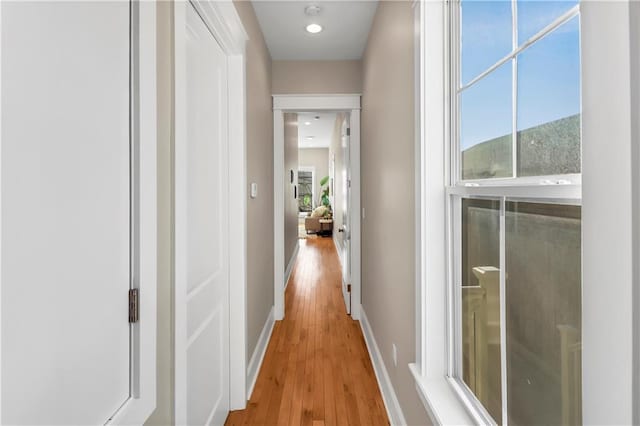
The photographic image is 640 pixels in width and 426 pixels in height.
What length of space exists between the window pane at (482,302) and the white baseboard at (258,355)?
1.45m

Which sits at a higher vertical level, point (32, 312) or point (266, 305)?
point (32, 312)

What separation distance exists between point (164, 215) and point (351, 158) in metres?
2.49

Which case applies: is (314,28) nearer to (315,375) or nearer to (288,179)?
(315,375)

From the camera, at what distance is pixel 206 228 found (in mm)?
1550

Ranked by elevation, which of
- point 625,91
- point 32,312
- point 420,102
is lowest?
point 32,312

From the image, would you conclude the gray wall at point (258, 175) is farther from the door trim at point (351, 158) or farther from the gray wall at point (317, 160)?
the gray wall at point (317, 160)

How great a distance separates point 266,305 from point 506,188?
94.3 inches

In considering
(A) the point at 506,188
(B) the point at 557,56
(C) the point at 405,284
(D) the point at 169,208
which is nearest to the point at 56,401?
(D) the point at 169,208

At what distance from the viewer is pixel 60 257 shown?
0.60m

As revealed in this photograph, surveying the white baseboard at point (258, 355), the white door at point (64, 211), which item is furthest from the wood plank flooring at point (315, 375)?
the white door at point (64, 211)

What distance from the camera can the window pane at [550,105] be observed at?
0.64 m

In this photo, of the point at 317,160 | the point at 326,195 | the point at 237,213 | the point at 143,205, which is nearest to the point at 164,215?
the point at 143,205

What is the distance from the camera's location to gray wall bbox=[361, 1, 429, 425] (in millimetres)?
1480

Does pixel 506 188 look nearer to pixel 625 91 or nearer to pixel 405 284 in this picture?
pixel 625 91
